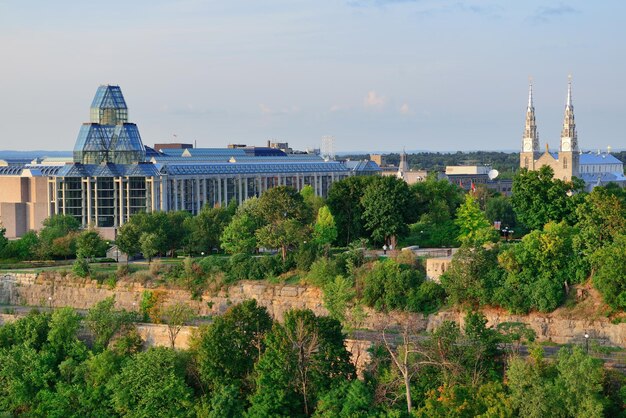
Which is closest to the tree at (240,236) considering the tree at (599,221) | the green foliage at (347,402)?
the tree at (599,221)

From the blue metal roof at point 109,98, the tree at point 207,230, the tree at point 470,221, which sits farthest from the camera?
the blue metal roof at point 109,98

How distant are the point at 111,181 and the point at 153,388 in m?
50.0

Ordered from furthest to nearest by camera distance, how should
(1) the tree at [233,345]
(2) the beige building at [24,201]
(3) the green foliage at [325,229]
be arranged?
(2) the beige building at [24,201], (3) the green foliage at [325,229], (1) the tree at [233,345]

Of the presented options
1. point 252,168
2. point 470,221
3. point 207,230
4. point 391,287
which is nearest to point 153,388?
point 391,287

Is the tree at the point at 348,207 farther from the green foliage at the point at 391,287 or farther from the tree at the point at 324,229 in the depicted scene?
the green foliage at the point at 391,287

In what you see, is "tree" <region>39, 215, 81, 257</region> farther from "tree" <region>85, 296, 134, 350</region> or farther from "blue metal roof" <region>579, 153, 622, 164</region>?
"blue metal roof" <region>579, 153, 622, 164</region>

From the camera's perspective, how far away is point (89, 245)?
71.2 meters

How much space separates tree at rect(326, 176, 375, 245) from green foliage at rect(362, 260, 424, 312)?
11957mm

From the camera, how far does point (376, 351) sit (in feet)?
149

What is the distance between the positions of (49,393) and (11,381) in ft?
6.10

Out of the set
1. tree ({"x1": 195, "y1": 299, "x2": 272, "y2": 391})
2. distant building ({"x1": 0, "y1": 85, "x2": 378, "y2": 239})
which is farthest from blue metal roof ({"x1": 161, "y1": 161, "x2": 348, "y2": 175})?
tree ({"x1": 195, "y1": 299, "x2": 272, "y2": 391})

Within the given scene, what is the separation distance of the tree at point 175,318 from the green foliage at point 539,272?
13964 mm

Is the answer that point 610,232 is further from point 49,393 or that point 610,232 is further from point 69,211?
point 69,211

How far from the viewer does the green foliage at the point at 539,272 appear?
5272 centimetres
